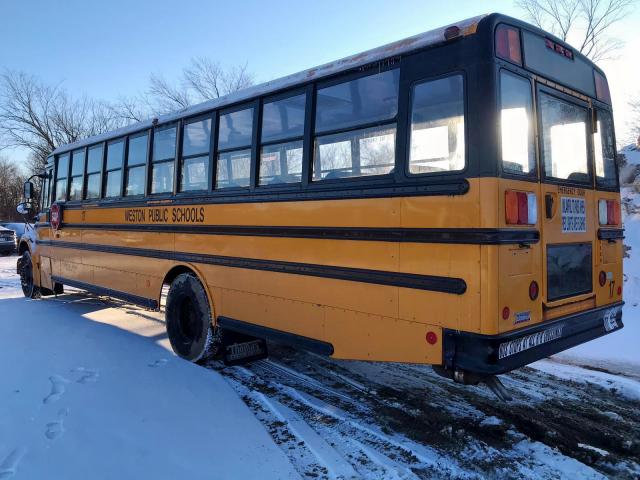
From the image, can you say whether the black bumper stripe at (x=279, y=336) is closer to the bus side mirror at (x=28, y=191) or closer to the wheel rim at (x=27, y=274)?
the bus side mirror at (x=28, y=191)

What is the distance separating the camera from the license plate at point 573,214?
3472mm

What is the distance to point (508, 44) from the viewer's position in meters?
3.05

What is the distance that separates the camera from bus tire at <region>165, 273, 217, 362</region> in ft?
16.0

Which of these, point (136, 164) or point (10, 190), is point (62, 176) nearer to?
point (136, 164)

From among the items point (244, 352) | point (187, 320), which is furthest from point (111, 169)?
point (244, 352)

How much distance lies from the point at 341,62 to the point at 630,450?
325 cm

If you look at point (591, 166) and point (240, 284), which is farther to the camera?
point (240, 284)

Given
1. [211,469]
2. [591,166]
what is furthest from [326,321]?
[591,166]

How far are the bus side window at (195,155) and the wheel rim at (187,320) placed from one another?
121 centimetres

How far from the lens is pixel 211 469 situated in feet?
9.45

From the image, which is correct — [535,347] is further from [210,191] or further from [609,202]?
[210,191]

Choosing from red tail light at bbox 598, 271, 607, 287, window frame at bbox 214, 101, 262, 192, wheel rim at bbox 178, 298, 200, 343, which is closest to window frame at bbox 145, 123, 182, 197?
window frame at bbox 214, 101, 262, 192

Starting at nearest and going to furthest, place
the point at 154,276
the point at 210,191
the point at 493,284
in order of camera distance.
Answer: the point at 493,284, the point at 210,191, the point at 154,276

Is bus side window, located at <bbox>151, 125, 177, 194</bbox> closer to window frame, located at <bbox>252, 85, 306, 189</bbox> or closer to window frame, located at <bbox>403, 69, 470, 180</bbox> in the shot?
window frame, located at <bbox>252, 85, 306, 189</bbox>
